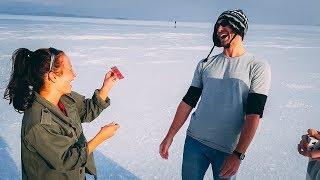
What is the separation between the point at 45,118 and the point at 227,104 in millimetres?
1188

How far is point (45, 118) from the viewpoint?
160cm

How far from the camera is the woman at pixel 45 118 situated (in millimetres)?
1586

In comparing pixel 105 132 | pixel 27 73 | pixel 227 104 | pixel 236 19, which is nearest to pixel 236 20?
pixel 236 19

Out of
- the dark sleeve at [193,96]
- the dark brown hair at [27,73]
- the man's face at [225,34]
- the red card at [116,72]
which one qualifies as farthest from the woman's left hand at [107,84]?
the man's face at [225,34]

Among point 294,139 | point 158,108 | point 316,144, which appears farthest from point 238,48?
point 158,108

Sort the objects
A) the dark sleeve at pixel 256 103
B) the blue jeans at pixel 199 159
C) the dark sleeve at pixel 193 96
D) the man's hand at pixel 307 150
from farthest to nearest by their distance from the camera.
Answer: the dark sleeve at pixel 193 96 < the blue jeans at pixel 199 159 < the dark sleeve at pixel 256 103 < the man's hand at pixel 307 150

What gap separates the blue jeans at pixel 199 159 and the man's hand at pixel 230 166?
8 cm

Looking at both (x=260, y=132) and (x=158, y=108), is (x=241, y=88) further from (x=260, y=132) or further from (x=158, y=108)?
(x=158, y=108)

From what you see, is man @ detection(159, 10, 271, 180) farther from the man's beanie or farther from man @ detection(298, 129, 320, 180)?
man @ detection(298, 129, 320, 180)

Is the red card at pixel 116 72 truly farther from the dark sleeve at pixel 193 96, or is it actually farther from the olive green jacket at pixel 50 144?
the dark sleeve at pixel 193 96

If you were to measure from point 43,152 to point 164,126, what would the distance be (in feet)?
12.1

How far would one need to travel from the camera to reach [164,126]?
5223 millimetres

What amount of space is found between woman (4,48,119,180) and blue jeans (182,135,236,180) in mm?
794

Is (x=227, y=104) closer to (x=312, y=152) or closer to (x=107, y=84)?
(x=312, y=152)
